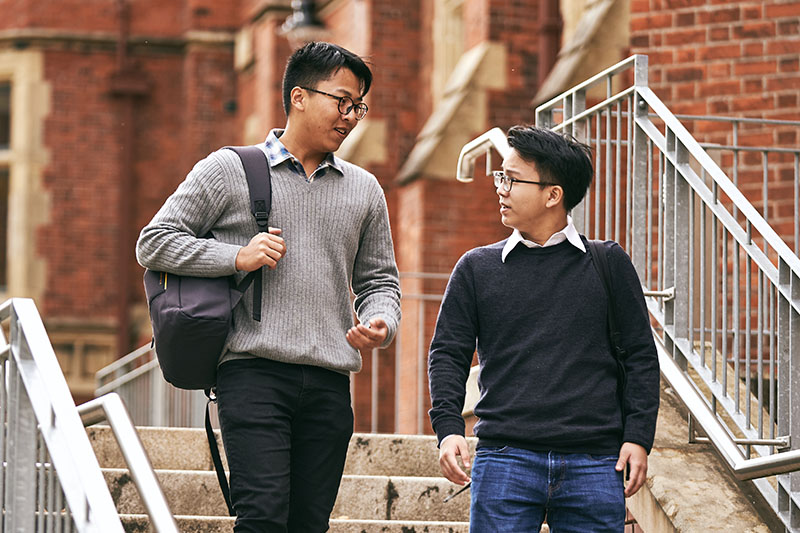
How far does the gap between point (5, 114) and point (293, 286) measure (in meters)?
15.7

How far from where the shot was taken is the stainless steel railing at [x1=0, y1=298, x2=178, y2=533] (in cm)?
334

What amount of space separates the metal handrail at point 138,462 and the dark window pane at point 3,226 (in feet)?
48.2

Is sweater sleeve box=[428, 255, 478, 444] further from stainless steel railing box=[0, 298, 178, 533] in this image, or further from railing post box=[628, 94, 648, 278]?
railing post box=[628, 94, 648, 278]

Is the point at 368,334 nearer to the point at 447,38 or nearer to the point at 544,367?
the point at 544,367

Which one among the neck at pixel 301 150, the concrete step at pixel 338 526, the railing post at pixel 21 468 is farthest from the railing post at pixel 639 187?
the railing post at pixel 21 468

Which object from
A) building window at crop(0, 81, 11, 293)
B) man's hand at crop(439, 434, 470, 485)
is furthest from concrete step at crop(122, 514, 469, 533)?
building window at crop(0, 81, 11, 293)

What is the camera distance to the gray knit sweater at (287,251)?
149 inches

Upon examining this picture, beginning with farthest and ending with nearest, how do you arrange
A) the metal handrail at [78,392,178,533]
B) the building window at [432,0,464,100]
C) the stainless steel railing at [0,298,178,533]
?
1. the building window at [432,0,464,100]
2. the stainless steel railing at [0,298,178,533]
3. the metal handrail at [78,392,178,533]

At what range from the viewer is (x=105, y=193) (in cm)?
1803

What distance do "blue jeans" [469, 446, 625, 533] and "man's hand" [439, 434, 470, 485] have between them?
84mm

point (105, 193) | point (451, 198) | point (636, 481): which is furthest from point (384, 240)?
point (105, 193)

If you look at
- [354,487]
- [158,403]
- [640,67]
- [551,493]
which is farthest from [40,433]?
[158,403]

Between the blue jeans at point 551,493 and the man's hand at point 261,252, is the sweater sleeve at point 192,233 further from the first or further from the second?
the blue jeans at point 551,493

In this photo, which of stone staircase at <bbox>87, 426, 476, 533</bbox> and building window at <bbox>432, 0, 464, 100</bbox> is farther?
building window at <bbox>432, 0, 464, 100</bbox>
